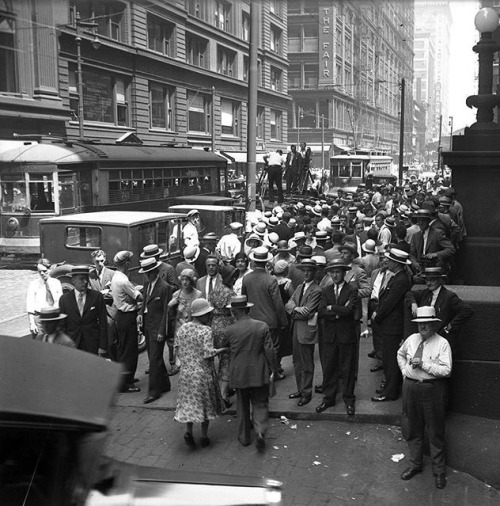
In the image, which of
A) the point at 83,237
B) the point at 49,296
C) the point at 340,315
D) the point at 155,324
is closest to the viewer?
the point at 340,315

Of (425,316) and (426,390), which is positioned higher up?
(425,316)

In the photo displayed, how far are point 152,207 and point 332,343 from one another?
51.8 feet

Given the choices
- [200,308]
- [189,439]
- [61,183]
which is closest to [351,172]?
[61,183]

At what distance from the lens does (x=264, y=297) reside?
332 inches

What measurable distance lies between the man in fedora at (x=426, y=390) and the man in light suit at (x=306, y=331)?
73.0 inches

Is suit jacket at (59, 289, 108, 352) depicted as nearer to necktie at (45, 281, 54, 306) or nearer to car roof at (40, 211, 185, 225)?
necktie at (45, 281, 54, 306)

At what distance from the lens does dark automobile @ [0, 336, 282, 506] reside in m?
2.70

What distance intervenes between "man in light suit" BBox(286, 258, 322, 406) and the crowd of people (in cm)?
1

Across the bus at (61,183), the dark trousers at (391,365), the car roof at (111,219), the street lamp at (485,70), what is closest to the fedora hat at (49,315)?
the dark trousers at (391,365)

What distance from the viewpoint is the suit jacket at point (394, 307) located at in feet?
25.7

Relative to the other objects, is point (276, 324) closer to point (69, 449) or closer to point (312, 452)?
point (312, 452)

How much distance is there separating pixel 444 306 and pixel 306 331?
1.86m

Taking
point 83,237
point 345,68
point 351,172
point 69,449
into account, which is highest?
point 345,68

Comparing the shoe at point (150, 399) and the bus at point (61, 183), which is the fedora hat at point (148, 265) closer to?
the shoe at point (150, 399)
